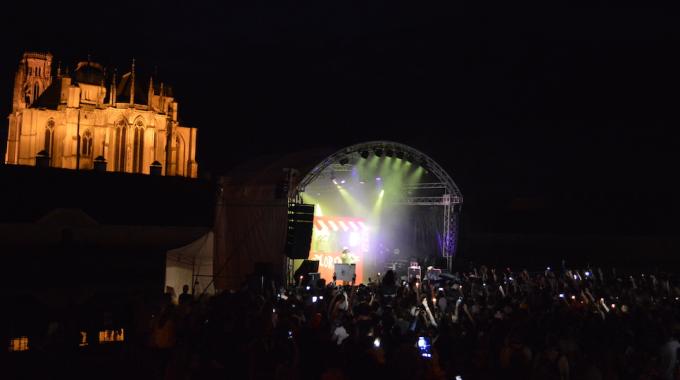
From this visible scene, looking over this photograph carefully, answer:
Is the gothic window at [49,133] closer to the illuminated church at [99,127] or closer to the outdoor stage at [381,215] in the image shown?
the illuminated church at [99,127]

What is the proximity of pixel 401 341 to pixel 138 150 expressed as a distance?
160ft

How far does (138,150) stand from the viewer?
51438mm

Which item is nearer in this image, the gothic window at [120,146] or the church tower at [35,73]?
the gothic window at [120,146]

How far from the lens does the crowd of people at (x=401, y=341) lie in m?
5.80

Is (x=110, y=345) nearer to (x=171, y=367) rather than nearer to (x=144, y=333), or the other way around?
(x=144, y=333)

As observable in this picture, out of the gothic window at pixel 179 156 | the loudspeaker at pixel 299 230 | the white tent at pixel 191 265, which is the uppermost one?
the gothic window at pixel 179 156

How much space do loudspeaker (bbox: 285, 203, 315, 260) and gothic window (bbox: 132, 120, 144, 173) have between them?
3649 centimetres

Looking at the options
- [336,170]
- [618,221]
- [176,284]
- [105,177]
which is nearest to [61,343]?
[176,284]

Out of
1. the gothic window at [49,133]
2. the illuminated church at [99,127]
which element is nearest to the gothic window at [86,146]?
the illuminated church at [99,127]

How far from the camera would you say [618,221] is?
1366 inches

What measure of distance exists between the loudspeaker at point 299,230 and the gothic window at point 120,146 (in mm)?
36270

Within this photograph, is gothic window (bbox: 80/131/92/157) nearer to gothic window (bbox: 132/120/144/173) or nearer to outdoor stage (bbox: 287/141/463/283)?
gothic window (bbox: 132/120/144/173)

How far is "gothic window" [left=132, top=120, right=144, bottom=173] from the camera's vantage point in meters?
51.4

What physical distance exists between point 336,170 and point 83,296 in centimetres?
1264
